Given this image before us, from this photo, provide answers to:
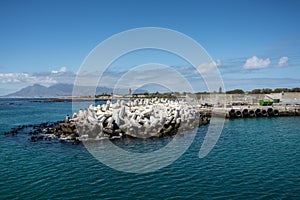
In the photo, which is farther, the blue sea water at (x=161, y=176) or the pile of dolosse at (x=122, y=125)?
the pile of dolosse at (x=122, y=125)

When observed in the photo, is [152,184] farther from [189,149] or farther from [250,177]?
[189,149]

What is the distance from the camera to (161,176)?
48.4ft

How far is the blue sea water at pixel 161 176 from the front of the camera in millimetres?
12508

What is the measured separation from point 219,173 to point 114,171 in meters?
5.64

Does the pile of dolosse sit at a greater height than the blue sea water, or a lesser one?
greater

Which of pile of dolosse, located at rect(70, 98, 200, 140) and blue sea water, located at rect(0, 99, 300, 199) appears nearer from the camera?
blue sea water, located at rect(0, 99, 300, 199)

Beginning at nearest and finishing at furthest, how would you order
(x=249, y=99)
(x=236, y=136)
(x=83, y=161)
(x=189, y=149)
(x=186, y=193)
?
(x=186, y=193) < (x=83, y=161) < (x=189, y=149) < (x=236, y=136) < (x=249, y=99)

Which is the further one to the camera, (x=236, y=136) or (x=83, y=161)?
(x=236, y=136)

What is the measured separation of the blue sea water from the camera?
492 inches

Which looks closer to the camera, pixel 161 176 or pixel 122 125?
pixel 161 176

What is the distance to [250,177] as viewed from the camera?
1442 centimetres

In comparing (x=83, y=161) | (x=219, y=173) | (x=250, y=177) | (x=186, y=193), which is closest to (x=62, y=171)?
(x=83, y=161)

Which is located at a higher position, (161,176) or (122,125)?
(122,125)

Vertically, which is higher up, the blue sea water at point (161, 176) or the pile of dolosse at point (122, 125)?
the pile of dolosse at point (122, 125)
